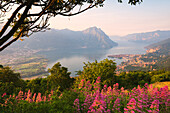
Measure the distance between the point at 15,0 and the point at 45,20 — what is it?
3.86 ft

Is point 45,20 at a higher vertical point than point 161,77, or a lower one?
higher

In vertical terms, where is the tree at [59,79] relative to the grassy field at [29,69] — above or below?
above

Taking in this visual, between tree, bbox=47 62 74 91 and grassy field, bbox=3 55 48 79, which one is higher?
tree, bbox=47 62 74 91

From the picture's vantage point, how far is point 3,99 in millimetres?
4395

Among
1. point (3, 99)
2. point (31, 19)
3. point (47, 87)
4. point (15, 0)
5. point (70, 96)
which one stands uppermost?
point (15, 0)

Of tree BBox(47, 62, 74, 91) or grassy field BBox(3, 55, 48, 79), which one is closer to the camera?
tree BBox(47, 62, 74, 91)

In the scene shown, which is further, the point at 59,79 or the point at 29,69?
→ the point at 29,69

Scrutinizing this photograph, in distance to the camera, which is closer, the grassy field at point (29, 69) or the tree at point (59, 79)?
the tree at point (59, 79)

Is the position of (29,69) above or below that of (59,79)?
below

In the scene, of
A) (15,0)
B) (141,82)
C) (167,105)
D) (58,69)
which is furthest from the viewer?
(58,69)

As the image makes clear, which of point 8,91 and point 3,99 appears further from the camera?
point 8,91

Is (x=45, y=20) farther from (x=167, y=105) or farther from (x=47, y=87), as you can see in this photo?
(x=47, y=87)

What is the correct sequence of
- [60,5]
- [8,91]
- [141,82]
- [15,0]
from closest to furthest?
1. [15,0]
2. [60,5]
3. [8,91]
4. [141,82]

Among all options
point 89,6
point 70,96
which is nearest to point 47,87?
point 70,96
